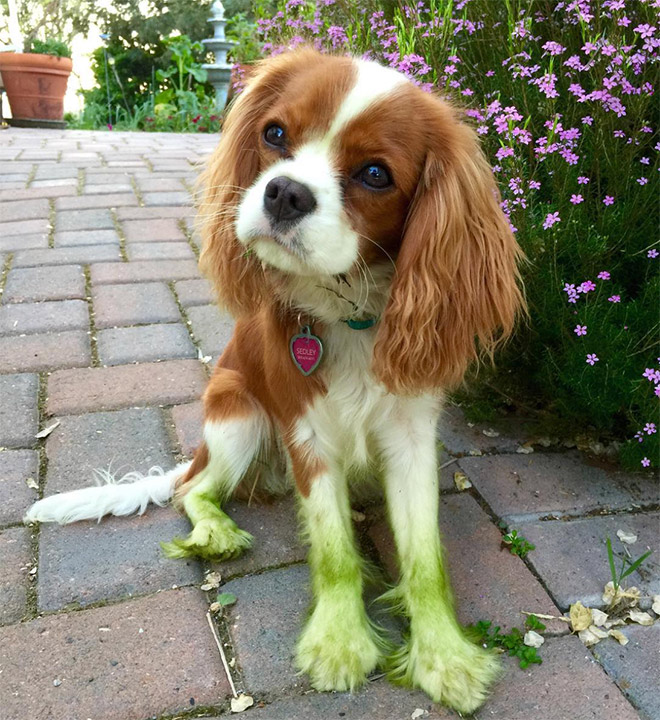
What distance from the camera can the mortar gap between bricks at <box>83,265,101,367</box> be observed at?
123 inches

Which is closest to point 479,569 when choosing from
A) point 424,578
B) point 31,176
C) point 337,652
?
point 424,578

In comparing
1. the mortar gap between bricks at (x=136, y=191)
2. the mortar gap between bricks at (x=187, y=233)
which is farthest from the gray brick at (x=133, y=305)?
the mortar gap between bricks at (x=136, y=191)

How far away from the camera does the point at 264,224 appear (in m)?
1.60

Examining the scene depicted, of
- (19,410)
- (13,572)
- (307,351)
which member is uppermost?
(307,351)

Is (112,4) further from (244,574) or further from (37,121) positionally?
(244,574)

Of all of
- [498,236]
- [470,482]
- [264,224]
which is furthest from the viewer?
[470,482]

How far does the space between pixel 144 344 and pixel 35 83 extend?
27.0 feet

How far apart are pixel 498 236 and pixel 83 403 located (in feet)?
5.77

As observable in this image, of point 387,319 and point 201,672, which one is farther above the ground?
point 387,319

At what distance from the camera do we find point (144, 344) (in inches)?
129

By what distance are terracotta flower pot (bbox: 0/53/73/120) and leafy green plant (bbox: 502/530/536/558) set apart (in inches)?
390

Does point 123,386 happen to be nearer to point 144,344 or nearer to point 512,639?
point 144,344

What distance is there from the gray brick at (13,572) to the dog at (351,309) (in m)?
0.09

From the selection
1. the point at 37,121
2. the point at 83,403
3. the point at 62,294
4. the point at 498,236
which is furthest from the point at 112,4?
the point at 498,236
